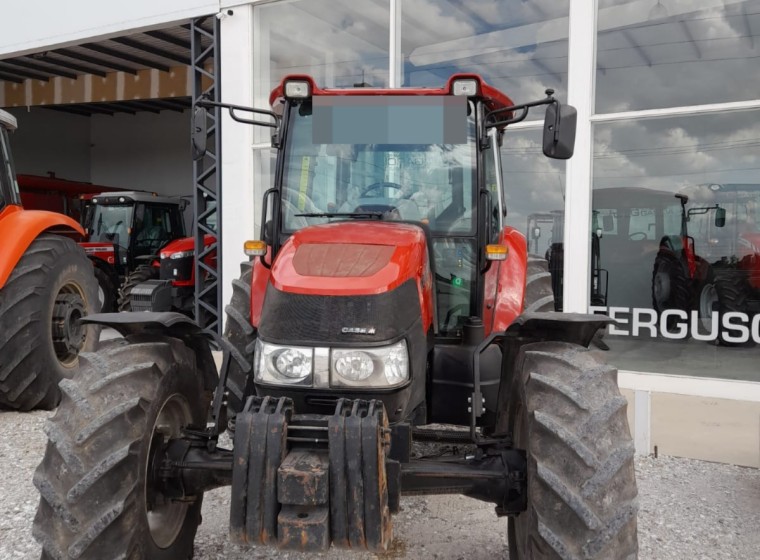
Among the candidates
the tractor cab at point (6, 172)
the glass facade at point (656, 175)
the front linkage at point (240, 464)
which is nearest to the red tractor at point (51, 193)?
the tractor cab at point (6, 172)

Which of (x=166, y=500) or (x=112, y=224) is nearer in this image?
(x=166, y=500)

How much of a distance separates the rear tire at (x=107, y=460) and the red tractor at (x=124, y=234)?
8942 millimetres

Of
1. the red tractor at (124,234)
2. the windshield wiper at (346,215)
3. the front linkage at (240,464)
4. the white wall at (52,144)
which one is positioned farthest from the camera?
the white wall at (52,144)

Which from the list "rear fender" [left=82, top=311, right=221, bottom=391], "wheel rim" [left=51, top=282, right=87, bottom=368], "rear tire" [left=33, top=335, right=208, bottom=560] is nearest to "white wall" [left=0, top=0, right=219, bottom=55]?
"wheel rim" [left=51, top=282, right=87, bottom=368]

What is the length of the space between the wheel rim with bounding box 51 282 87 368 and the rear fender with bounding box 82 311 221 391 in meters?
3.21

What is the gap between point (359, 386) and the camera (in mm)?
2578

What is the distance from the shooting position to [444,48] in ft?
25.3

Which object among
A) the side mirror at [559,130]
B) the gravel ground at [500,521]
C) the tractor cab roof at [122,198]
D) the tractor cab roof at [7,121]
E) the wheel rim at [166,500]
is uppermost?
the tractor cab roof at [7,121]

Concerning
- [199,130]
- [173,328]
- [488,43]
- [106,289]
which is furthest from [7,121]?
[106,289]

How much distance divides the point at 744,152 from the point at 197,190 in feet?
20.2

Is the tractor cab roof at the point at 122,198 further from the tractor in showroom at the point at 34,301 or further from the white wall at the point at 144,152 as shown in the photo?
the white wall at the point at 144,152

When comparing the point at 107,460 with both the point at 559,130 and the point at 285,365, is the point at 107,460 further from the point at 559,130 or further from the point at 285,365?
the point at 559,130

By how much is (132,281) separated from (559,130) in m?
8.87

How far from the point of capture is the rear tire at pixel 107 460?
7.80ft
